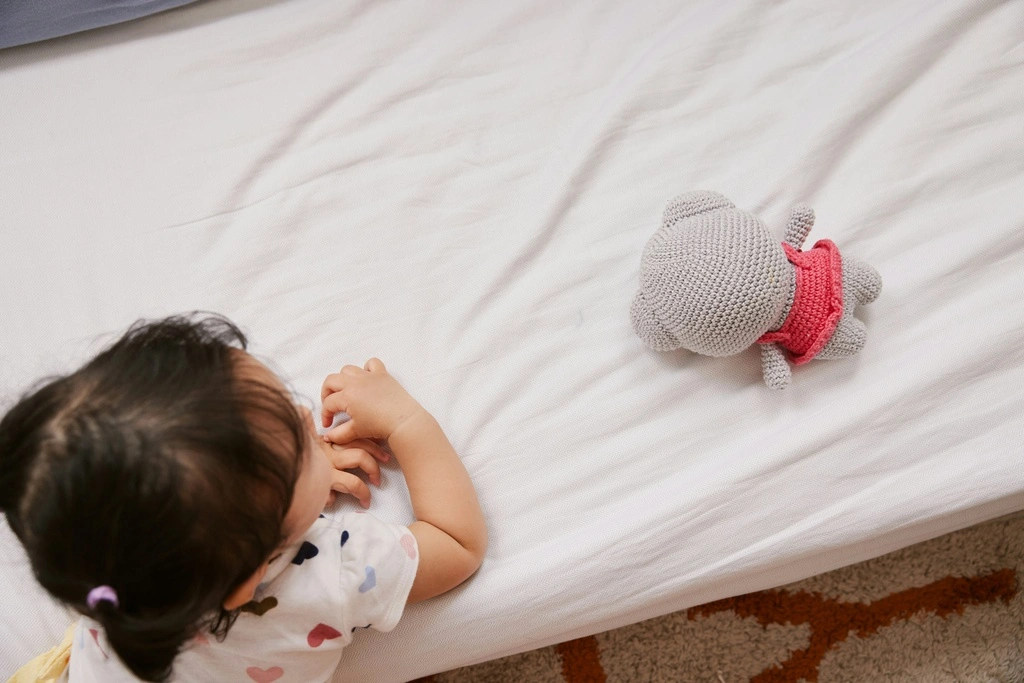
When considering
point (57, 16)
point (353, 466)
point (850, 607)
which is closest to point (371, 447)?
point (353, 466)

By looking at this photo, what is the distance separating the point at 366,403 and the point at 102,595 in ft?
0.90

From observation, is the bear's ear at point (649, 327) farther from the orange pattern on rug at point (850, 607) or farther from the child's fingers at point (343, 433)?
the orange pattern on rug at point (850, 607)

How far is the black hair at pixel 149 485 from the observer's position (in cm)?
49

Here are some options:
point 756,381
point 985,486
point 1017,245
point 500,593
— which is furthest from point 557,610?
point 1017,245

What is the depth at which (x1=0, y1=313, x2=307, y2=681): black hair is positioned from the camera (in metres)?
0.49

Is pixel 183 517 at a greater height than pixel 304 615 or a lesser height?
greater

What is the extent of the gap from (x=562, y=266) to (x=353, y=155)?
261mm

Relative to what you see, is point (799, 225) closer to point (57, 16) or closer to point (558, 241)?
point (558, 241)

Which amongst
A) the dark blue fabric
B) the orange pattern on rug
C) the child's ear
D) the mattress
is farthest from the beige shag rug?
the dark blue fabric

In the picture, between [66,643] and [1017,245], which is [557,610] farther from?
[1017,245]

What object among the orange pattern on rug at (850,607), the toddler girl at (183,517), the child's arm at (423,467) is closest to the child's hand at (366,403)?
the child's arm at (423,467)

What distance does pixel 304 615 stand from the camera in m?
0.62

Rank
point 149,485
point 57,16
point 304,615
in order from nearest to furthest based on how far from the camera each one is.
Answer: point 149,485 < point 304,615 < point 57,16

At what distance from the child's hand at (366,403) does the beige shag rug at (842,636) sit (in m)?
0.43
